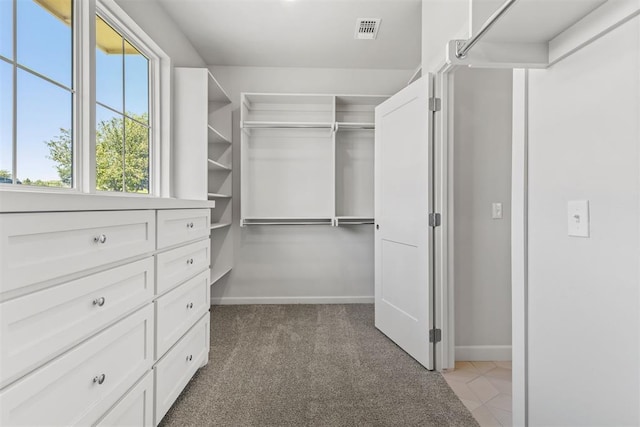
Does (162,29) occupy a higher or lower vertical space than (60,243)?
higher

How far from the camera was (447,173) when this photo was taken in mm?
1979

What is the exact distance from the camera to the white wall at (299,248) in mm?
3299

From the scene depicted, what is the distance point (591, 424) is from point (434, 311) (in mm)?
1118

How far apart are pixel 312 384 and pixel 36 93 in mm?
2025

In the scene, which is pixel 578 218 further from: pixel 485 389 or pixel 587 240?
pixel 485 389

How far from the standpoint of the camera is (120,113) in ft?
6.61

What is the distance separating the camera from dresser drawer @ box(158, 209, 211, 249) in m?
1.39

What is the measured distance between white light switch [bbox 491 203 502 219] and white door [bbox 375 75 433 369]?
1.63 ft

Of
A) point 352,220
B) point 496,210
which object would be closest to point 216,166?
point 352,220

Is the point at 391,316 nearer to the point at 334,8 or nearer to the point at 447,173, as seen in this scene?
the point at 447,173

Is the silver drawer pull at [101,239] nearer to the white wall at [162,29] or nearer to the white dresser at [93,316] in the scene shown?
the white dresser at [93,316]

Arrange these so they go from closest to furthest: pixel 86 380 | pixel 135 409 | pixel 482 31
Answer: pixel 482 31
pixel 86 380
pixel 135 409

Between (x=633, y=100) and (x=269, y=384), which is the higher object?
(x=633, y=100)

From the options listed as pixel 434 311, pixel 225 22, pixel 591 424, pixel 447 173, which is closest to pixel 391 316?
pixel 434 311
